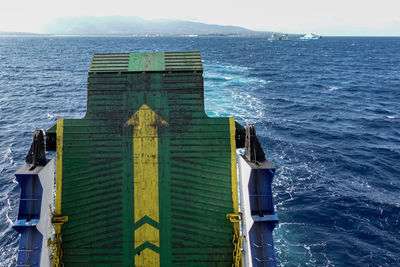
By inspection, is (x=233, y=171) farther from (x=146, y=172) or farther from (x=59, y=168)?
(x=59, y=168)

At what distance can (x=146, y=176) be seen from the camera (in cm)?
1755

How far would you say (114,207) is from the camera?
16984 mm

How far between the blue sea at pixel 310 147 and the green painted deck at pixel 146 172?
11.1 metres

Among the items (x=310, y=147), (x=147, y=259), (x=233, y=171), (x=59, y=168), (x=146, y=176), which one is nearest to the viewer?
(x=147, y=259)

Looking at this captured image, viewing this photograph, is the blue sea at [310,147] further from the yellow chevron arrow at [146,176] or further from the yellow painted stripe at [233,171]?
the yellow chevron arrow at [146,176]

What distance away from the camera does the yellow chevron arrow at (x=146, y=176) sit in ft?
54.2

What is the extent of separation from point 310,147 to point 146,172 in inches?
1287

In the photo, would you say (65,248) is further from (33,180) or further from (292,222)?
(292,222)

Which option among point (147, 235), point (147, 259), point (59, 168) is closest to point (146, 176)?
point (147, 235)

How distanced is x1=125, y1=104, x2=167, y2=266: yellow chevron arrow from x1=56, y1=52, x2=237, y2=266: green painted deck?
0.06m

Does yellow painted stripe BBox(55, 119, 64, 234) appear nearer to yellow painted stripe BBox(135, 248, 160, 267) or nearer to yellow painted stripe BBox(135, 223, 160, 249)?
yellow painted stripe BBox(135, 223, 160, 249)

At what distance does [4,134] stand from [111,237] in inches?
1626

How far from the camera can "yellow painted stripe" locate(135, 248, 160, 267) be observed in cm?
1633

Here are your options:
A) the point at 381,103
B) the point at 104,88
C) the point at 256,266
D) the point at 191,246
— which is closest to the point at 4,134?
the point at 104,88
